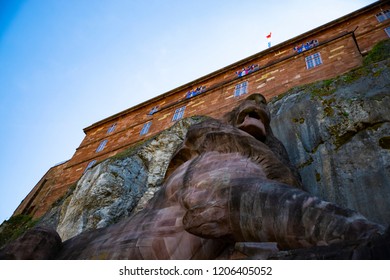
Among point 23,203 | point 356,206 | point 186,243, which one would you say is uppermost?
point 23,203

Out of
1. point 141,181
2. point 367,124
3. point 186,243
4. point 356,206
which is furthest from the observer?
point 141,181

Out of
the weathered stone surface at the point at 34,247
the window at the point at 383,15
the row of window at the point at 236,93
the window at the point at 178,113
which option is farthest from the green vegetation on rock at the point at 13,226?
the window at the point at 383,15

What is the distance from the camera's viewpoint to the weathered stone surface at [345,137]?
147 inches

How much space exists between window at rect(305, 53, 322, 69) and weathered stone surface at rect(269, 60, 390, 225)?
636cm

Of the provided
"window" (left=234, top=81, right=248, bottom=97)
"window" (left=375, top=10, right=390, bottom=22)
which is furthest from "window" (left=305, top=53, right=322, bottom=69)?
"window" (left=375, top=10, right=390, bottom=22)

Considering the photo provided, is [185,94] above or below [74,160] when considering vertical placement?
above

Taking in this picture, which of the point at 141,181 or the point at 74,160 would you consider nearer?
the point at 141,181

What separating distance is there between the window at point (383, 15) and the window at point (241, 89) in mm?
7143

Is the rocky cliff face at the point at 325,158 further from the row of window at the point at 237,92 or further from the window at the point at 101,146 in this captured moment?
the window at the point at 101,146

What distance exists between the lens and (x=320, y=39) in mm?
15586

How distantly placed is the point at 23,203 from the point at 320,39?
66.2 feet

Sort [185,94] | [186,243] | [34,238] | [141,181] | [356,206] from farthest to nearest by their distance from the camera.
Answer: [185,94], [141,181], [356,206], [34,238], [186,243]

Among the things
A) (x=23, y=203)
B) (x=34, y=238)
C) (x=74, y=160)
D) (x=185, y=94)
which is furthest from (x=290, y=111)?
(x=23, y=203)

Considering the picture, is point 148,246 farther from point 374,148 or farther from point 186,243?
point 374,148
